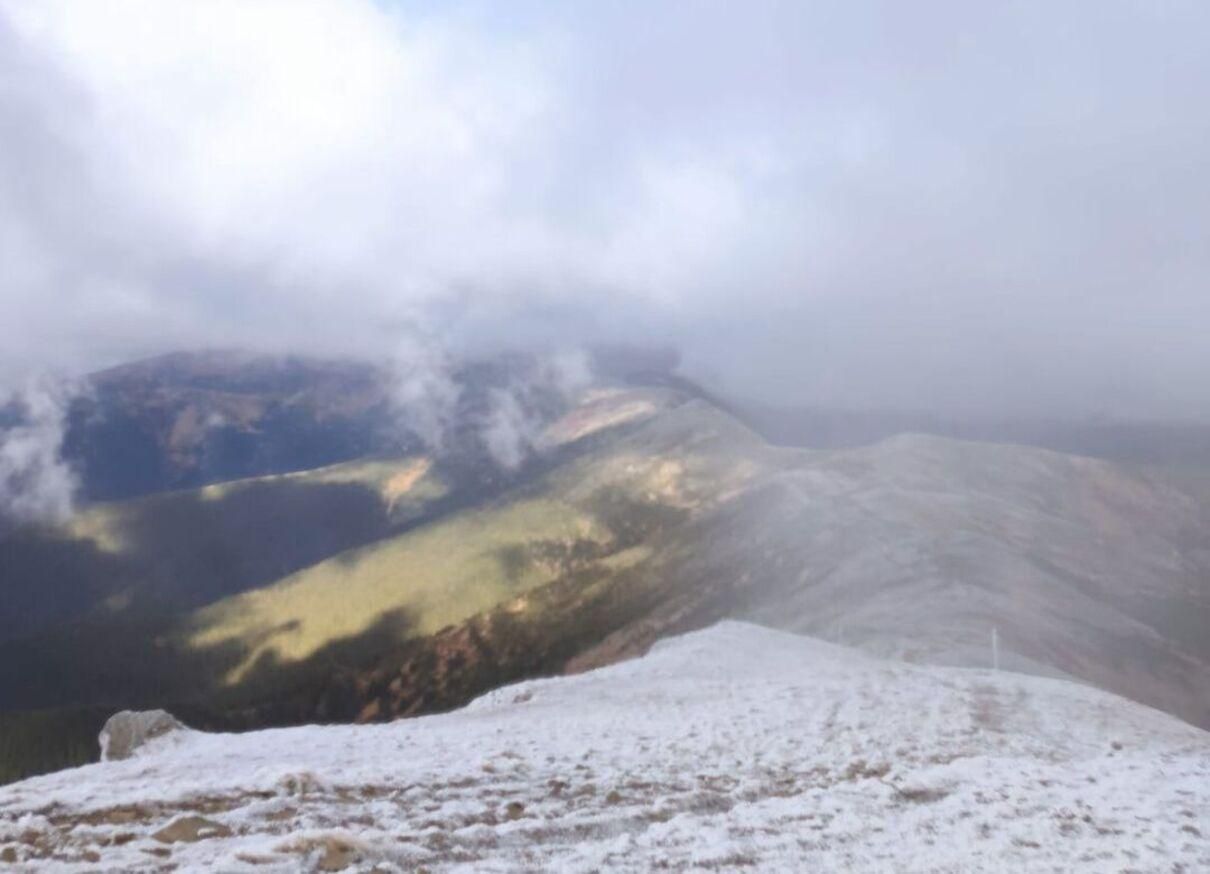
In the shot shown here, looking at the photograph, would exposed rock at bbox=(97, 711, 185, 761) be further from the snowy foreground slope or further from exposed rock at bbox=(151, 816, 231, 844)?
exposed rock at bbox=(151, 816, 231, 844)

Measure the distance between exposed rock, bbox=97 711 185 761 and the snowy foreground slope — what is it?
159 cm

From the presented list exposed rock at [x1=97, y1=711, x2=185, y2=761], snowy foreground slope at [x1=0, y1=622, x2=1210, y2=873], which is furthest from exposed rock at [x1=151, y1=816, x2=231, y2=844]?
exposed rock at [x1=97, y1=711, x2=185, y2=761]

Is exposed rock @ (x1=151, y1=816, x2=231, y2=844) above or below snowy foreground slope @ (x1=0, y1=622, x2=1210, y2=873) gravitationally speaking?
above

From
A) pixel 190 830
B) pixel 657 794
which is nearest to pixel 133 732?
pixel 190 830

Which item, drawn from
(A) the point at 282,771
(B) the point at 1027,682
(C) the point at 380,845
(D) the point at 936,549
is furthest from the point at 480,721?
(D) the point at 936,549

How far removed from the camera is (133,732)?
25.3 metres

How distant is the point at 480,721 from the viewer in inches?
950

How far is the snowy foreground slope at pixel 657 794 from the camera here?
40.9 ft

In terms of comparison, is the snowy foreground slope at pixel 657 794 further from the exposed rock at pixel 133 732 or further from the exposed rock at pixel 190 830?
the exposed rock at pixel 133 732

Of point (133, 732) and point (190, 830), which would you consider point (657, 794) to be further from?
point (133, 732)

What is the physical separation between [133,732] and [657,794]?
1681cm

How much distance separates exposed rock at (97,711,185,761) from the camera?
80.9ft

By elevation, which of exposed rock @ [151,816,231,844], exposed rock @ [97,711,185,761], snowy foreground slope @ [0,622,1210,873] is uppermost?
exposed rock @ [97,711,185,761]

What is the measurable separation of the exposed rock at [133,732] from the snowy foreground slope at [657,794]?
1591 mm
